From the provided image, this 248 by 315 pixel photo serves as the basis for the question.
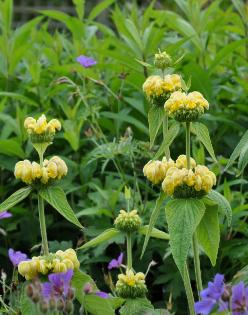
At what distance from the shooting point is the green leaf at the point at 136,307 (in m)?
2.00

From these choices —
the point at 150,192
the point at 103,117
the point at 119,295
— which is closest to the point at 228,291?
the point at 119,295

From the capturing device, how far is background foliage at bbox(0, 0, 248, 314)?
2.96m

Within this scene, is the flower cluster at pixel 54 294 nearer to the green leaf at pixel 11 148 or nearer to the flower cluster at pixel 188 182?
the flower cluster at pixel 188 182

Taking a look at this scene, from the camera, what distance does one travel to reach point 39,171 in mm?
1931

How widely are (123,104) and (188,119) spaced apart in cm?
173

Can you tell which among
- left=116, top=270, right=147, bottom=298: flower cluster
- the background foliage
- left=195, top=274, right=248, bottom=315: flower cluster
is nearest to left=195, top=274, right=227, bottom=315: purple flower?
left=195, top=274, right=248, bottom=315: flower cluster

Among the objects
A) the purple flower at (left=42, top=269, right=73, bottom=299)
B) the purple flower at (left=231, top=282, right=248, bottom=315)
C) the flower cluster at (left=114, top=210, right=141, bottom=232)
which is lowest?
the flower cluster at (left=114, top=210, right=141, bottom=232)

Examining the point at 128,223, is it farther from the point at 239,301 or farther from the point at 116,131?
the point at 116,131

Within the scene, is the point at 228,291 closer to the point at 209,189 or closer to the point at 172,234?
the point at 172,234

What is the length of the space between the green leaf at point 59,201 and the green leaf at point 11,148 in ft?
4.06

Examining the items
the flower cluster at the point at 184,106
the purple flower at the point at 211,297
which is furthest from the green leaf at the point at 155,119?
the purple flower at the point at 211,297

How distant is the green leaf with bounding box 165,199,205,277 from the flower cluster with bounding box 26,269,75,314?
240mm

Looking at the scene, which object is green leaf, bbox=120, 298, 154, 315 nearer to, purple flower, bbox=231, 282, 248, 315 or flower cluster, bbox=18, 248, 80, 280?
flower cluster, bbox=18, 248, 80, 280

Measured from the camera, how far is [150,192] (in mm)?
3207
